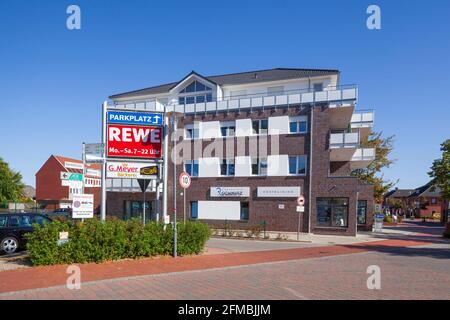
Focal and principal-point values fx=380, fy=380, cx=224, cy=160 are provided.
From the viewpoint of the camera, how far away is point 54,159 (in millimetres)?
65062

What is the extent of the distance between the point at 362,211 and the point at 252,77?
15100 mm

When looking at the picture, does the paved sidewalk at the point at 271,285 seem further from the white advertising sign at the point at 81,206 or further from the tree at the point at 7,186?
the tree at the point at 7,186

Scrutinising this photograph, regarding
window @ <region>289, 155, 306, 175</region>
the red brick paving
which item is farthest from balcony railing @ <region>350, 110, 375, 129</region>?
the red brick paving

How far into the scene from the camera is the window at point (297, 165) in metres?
27.5

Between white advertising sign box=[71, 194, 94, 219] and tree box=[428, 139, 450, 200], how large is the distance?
1101 inches

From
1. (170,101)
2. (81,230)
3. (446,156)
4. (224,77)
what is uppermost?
(224,77)

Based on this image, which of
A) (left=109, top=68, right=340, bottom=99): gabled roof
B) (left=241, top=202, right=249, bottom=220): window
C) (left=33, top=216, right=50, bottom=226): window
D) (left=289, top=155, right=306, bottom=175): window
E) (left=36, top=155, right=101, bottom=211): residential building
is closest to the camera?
(left=33, top=216, right=50, bottom=226): window

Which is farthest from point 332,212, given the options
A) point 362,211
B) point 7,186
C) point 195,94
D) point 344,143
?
point 7,186

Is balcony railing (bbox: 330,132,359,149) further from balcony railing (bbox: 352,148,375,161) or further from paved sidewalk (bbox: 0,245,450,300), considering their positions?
paved sidewalk (bbox: 0,245,450,300)

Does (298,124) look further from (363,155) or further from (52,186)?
(52,186)

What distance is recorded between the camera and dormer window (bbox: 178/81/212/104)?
1309 inches

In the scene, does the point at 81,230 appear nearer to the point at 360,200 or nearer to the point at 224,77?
the point at 360,200
